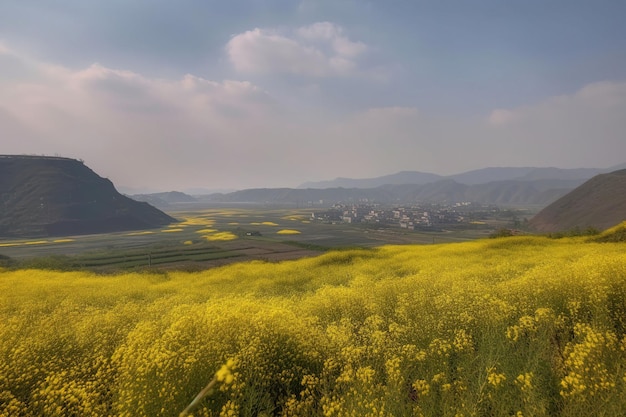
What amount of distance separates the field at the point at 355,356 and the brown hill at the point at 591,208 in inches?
3410

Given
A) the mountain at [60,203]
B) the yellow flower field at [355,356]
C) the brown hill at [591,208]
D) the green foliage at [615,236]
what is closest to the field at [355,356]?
the yellow flower field at [355,356]

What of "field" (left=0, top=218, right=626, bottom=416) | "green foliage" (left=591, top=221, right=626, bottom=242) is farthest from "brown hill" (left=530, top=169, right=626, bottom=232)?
"field" (left=0, top=218, right=626, bottom=416)

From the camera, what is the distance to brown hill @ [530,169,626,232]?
81938 mm

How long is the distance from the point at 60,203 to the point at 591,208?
183 m

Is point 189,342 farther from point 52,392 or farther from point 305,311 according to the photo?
point 305,311

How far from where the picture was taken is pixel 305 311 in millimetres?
12203

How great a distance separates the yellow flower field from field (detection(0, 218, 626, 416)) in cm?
4

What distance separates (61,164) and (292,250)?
146859mm

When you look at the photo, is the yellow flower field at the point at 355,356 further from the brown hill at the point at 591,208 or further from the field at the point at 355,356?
the brown hill at the point at 591,208

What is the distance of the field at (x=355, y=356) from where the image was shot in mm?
5793

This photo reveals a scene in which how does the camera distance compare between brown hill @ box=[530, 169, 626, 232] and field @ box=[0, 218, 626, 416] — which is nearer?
field @ box=[0, 218, 626, 416]

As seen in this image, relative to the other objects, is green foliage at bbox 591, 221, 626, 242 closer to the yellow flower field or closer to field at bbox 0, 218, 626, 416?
field at bbox 0, 218, 626, 416

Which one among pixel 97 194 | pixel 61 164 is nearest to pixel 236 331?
pixel 97 194

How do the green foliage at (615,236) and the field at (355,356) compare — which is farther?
the green foliage at (615,236)
